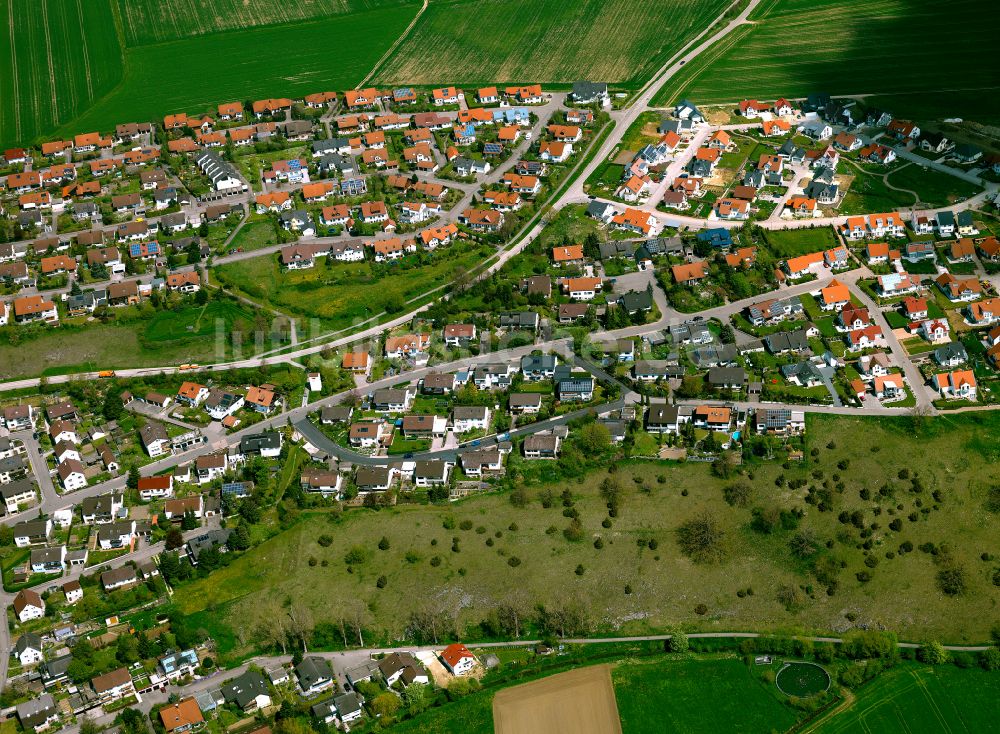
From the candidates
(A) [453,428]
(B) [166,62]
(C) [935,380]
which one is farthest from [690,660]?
(B) [166,62]

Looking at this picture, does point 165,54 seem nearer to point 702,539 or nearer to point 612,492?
point 612,492

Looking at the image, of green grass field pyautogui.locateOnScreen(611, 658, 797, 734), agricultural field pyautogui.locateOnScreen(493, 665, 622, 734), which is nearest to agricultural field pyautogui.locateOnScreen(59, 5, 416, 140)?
agricultural field pyautogui.locateOnScreen(493, 665, 622, 734)

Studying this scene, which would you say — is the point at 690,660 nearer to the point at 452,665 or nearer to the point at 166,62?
the point at 452,665

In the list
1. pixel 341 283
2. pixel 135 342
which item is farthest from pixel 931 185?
pixel 135 342

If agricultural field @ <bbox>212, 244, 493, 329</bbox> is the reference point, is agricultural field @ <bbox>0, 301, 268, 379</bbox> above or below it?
below

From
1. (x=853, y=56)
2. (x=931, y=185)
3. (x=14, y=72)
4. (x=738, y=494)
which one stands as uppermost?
(x=14, y=72)

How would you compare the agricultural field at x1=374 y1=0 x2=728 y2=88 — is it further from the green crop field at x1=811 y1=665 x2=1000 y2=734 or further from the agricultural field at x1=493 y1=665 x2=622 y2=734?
the green crop field at x1=811 y1=665 x2=1000 y2=734

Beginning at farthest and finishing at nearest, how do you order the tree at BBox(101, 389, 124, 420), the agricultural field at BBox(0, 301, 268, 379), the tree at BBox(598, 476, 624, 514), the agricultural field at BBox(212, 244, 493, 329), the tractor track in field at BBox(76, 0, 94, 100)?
the tractor track in field at BBox(76, 0, 94, 100), the agricultural field at BBox(212, 244, 493, 329), the agricultural field at BBox(0, 301, 268, 379), the tree at BBox(101, 389, 124, 420), the tree at BBox(598, 476, 624, 514)
